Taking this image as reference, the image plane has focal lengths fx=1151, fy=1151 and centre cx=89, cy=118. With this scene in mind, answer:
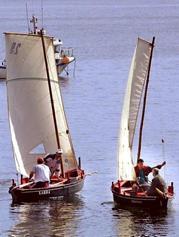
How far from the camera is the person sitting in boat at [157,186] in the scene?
45.3m

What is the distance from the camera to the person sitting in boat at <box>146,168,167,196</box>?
149 feet

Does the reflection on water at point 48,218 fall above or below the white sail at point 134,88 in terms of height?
below

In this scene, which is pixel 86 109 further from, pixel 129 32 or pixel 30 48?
Result: pixel 129 32

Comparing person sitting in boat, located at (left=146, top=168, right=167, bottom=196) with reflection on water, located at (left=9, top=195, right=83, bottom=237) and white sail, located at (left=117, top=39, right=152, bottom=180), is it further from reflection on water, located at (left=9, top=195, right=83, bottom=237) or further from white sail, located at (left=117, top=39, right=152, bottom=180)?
reflection on water, located at (left=9, top=195, right=83, bottom=237)

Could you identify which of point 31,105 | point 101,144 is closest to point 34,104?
point 31,105

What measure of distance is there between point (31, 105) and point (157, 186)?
8.45m

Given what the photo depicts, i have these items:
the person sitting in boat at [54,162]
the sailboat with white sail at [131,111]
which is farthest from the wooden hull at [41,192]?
the sailboat with white sail at [131,111]

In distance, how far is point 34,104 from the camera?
2016 inches

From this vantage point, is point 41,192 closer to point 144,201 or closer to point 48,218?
point 48,218

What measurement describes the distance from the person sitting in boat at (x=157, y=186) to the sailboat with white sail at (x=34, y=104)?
515 cm

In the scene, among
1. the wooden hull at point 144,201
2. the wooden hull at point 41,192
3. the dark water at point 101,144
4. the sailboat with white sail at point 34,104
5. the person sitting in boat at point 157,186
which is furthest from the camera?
the sailboat with white sail at point 34,104

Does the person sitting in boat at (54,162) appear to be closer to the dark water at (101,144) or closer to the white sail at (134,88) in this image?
the dark water at (101,144)

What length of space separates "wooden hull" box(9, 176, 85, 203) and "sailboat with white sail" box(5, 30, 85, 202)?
1.50m

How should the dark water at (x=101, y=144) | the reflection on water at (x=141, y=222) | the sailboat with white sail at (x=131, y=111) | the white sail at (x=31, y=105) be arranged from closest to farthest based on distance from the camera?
the reflection on water at (x=141, y=222), the dark water at (x=101, y=144), the sailboat with white sail at (x=131, y=111), the white sail at (x=31, y=105)
